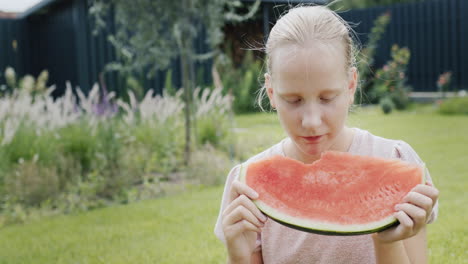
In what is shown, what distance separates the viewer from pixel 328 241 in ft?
6.31

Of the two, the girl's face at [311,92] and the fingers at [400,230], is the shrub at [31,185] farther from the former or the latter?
the fingers at [400,230]

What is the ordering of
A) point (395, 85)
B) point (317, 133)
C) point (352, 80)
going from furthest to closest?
point (395, 85)
point (352, 80)
point (317, 133)

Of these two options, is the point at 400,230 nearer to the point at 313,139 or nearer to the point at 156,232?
the point at 313,139

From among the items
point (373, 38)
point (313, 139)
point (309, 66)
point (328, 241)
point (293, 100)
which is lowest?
point (328, 241)

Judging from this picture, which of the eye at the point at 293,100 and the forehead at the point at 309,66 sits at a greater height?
the forehead at the point at 309,66

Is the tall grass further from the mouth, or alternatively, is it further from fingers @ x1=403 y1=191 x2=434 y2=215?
fingers @ x1=403 y1=191 x2=434 y2=215

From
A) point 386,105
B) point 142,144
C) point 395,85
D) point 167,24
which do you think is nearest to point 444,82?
point 395,85

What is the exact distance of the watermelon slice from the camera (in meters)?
1.59

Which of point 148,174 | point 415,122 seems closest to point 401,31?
point 415,122

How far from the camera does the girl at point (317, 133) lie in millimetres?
1558

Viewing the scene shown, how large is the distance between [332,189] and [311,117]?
0.91 feet

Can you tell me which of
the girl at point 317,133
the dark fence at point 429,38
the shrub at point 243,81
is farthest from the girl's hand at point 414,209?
the dark fence at point 429,38

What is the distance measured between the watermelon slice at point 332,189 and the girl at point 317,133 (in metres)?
0.06

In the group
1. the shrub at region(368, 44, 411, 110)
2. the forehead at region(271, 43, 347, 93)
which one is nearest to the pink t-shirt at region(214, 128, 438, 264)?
the forehead at region(271, 43, 347, 93)
